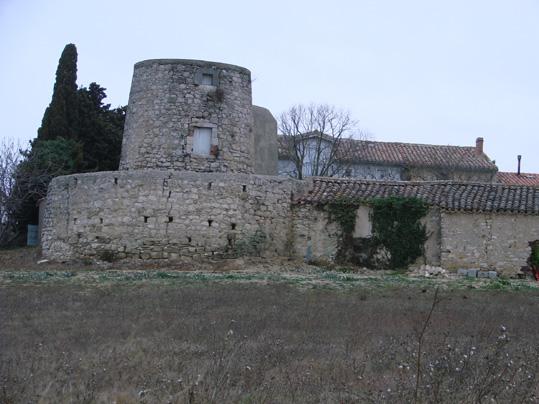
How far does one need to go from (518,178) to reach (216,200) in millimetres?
30071

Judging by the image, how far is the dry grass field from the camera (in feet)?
26.3

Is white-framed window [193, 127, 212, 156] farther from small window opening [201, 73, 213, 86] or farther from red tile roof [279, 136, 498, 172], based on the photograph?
red tile roof [279, 136, 498, 172]

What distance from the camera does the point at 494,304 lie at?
15.6 m

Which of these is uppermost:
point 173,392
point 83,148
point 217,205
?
point 83,148

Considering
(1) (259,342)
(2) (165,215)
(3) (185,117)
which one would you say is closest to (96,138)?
(3) (185,117)

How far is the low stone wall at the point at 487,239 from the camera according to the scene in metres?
24.7

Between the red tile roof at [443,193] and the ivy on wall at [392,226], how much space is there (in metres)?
0.36

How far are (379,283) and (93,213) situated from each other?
9.70m

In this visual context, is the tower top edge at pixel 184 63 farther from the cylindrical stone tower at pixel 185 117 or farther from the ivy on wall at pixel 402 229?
the ivy on wall at pixel 402 229

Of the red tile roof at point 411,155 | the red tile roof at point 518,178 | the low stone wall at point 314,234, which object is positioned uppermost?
the red tile roof at point 411,155

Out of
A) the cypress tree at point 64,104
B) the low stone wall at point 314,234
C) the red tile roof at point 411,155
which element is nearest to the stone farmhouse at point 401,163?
the red tile roof at point 411,155

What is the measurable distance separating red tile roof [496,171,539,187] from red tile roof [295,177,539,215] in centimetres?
2279

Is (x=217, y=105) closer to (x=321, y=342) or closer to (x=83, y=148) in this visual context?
(x=83, y=148)

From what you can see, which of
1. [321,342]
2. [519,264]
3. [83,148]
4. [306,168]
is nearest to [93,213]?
[83,148]
